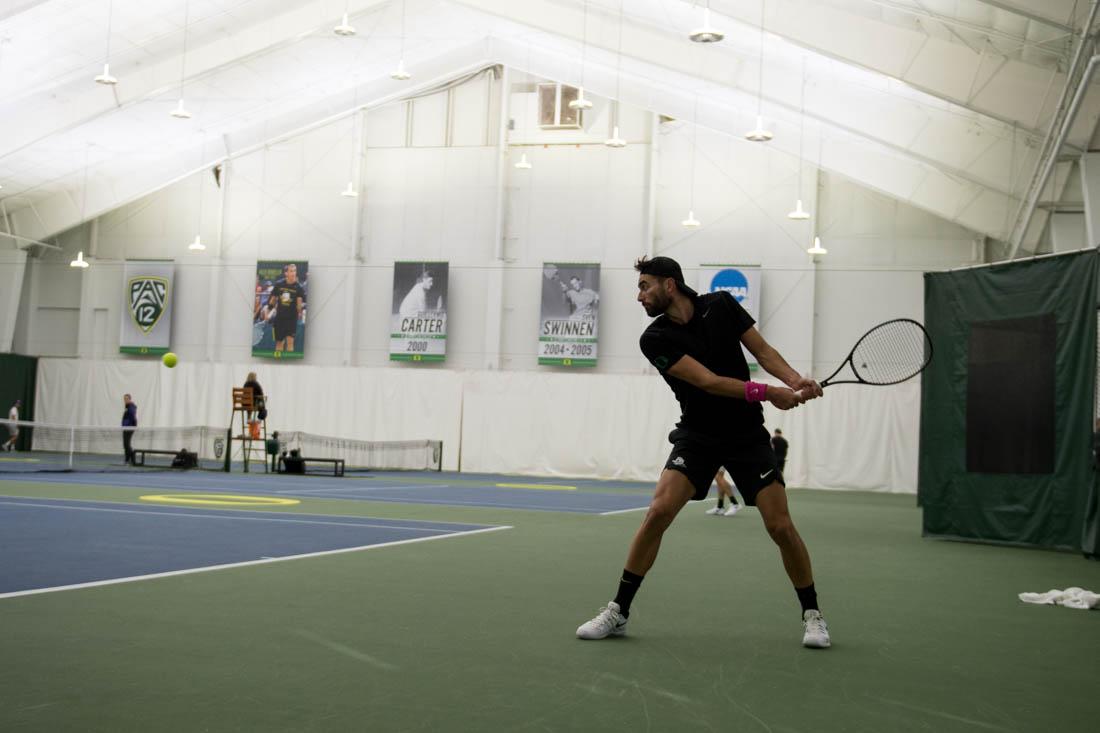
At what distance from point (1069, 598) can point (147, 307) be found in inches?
1292

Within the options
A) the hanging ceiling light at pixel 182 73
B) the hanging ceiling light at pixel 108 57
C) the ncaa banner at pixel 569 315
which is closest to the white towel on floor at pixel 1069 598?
the hanging ceiling light at pixel 108 57

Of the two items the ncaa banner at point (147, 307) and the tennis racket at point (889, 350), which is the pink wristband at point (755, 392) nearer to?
the tennis racket at point (889, 350)

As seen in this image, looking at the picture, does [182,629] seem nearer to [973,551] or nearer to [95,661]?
[95,661]

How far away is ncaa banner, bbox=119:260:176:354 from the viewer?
3516 cm

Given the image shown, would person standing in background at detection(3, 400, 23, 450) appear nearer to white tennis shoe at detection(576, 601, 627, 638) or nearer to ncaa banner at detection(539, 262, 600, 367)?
ncaa banner at detection(539, 262, 600, 367)

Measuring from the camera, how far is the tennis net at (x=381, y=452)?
1238 inches

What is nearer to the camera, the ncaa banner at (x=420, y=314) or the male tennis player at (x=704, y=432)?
the male tennis player at (x=704, y=432)

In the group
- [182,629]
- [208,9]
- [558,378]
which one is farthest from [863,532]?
[208,9]

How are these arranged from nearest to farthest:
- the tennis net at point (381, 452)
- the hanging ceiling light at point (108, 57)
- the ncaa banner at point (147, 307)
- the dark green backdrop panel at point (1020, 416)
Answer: the dark green backdrop panel at point (1020, 416) → the hanging ceiling light at point (108, 57) → the tennis net at point (381, 452) → the ncaa banner at point (147, 307)

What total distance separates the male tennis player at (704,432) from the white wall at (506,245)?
25.0 metres

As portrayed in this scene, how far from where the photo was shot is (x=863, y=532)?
13.8 meters

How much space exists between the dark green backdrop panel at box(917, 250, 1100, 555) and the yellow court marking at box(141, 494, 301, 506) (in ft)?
26.5

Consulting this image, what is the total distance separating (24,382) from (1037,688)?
119 ft

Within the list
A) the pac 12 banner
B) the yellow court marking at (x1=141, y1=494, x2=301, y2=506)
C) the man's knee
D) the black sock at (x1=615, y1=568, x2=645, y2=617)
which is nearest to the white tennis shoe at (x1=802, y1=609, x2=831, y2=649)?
the man's knee
